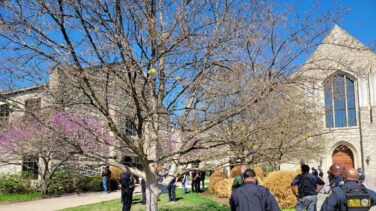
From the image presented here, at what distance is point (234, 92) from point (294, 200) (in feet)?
27.7

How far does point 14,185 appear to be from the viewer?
20219 millimetres

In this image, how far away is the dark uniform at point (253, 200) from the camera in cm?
488

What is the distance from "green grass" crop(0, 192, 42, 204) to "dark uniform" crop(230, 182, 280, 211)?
15157 mm

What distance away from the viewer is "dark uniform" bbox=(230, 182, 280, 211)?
488cm

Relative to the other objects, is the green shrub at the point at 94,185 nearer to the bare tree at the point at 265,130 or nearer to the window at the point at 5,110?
the window at the point at 5,110

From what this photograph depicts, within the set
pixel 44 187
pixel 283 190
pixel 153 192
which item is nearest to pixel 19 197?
pixel 44 187

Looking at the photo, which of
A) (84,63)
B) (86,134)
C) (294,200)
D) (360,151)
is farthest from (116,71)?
(360,151)

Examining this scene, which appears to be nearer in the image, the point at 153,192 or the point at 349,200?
the point at 349,200

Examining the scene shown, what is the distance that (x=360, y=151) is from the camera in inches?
1417

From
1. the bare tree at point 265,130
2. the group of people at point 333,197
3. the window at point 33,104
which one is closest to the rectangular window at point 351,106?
the bare tree at point 265,130

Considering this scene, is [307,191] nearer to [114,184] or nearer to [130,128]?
[130,128]

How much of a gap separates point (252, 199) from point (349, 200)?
1.14 m

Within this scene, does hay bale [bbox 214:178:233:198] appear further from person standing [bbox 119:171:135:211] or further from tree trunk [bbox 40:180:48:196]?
tree trunk [bbox 40:180:48:196]

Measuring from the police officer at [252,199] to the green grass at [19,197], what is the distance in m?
15.1
